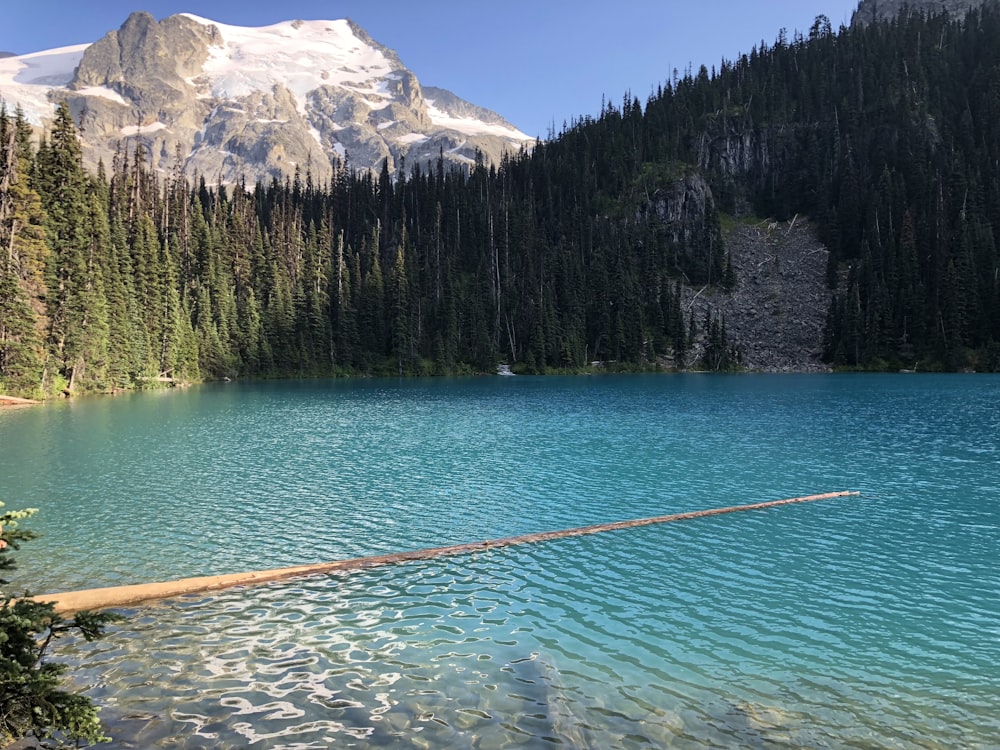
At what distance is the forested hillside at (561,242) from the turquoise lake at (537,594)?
49174 millimetres

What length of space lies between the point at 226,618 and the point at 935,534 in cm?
2078

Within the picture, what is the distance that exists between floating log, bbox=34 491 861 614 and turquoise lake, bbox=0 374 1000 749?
334 millimetres

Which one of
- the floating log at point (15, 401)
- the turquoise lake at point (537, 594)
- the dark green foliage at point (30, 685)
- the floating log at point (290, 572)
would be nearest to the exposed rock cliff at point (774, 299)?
the turquoise lake at point (537, 594)

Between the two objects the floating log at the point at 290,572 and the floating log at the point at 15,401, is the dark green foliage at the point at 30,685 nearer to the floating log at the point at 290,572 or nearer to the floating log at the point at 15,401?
the floating log at the point at 290,572

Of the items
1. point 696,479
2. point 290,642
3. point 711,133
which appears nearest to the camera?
point 290,642

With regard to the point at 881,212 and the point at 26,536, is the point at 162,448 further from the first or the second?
the point at 881,212

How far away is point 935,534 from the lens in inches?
791

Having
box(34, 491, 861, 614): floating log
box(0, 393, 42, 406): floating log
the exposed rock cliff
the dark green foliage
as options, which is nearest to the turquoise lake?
box(34, 491, 861, 614): floating log

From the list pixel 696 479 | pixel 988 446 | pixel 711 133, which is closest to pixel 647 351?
pixel 711 133

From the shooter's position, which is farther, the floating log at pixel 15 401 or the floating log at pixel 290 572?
the floating log at pixel 15 401

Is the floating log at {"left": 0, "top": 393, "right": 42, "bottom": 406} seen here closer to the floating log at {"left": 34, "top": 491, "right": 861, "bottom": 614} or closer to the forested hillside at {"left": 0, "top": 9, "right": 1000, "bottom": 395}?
the forested hillside at {"left": 0, "top": 9, "right": 1000, "bottom": 395}

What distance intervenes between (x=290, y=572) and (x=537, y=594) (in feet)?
20.1

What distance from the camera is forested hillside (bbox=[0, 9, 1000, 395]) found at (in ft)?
253

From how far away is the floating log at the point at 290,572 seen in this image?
42.1ft
